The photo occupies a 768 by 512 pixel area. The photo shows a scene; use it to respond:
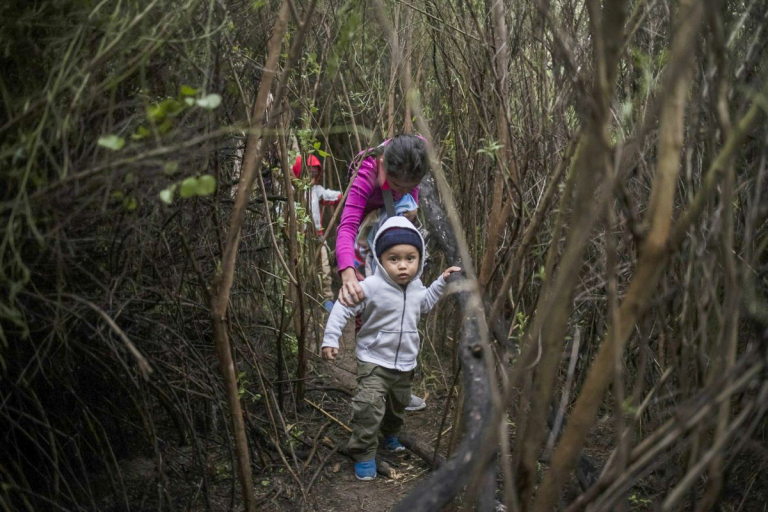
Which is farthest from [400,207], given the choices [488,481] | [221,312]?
[488,481]

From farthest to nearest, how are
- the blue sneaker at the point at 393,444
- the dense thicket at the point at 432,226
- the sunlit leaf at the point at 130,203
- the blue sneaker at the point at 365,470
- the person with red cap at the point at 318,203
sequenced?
the person with red cap at the point at 318,203 → the blue sneaker at the point at 393,444 → the blue sneaker at the point at 365,470 → the sunlit leaf at the point at 130,203 → the dense thicket at the point at 432,226

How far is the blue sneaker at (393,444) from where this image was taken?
390 cm

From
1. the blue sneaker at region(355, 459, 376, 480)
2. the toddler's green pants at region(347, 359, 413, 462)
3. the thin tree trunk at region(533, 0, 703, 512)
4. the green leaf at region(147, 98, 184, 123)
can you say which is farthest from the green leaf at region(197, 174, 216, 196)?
the blue sneaker at region(355, 459, 376, 480)

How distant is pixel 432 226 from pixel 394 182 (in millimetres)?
320

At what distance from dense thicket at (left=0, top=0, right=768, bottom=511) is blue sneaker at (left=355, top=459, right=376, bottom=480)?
275mm

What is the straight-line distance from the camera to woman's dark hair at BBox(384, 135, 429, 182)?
3.34m

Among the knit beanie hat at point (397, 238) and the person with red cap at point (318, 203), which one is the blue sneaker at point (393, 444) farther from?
the knit beanie hat at point (397, 238)

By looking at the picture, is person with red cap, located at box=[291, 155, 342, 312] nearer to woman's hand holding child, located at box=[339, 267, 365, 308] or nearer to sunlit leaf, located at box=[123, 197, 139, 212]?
woman's hand holding child, located at box=[339, 267, 365, 308]

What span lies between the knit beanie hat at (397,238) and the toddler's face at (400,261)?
0.8 inches

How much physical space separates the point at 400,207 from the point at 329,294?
5.10 feet

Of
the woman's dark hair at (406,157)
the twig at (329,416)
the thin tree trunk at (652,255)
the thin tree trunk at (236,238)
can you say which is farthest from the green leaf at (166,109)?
the twig at (329,416)

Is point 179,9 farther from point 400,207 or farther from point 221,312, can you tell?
point 400,207

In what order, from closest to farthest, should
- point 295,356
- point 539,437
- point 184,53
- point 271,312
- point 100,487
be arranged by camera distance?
point 539,437
point 184,53
point 100,487
point 271,312
point 295,356

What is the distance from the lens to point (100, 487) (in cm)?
282
